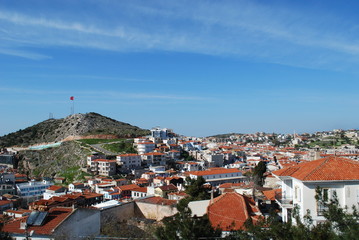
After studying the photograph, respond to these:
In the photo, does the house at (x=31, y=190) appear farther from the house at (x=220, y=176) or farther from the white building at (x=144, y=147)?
the white building at (x=144, y=147)

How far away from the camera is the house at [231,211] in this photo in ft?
44.9

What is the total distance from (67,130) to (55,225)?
96107 millimetres

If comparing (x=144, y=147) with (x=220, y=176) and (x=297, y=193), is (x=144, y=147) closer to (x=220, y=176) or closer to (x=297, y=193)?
(x=220, y=176)

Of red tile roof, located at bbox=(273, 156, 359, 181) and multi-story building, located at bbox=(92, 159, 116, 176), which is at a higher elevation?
red tile roof, located at bbox=(273, 156, 359, 181)

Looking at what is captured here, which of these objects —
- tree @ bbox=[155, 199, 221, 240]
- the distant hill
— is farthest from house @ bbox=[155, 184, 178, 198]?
the distant hill

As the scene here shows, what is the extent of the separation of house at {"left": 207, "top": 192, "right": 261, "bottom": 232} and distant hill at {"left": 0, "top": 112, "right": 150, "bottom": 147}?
253 ft

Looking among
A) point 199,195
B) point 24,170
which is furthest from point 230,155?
point 199,195

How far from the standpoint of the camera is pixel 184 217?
899 centimetres

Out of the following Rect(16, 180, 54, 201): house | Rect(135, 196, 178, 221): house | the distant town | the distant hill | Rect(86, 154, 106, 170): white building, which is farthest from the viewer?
the distant hill

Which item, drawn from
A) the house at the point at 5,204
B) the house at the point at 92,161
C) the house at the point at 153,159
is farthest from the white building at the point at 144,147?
the house at the point at 5,204

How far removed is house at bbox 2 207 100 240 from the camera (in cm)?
1306

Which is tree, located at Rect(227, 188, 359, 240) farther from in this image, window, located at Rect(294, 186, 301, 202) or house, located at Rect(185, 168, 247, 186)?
house, located at Rect(185, 168, 247, 186)

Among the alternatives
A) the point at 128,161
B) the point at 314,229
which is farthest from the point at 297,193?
the point at 128,161

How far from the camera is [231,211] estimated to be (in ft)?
47.8
